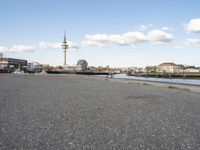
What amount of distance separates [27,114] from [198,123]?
726 cm

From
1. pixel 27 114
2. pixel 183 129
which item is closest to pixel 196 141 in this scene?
pixel 183 129

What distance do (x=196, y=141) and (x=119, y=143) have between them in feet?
7.51

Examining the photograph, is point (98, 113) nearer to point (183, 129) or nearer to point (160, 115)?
point (160, 115)

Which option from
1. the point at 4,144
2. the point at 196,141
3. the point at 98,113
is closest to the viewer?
the point at 4,144

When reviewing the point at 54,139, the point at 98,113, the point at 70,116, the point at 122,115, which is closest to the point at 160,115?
the point at 122,115

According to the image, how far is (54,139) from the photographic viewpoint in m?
9.41

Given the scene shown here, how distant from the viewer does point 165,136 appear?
10.1 meters

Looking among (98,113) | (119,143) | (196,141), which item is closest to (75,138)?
(119,143)

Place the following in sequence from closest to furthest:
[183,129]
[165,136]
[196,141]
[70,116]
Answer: [196,141], [165,136], [183,129], [70,116]

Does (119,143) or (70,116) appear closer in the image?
(119,143)

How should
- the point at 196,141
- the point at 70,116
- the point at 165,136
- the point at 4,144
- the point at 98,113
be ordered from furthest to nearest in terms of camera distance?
the point at 98,113
the point at 70,116
the point at 165,136
the point at 196,141
the point at 4,144

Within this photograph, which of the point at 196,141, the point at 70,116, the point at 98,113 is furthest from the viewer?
the point at 98,113

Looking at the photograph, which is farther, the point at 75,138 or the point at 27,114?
the point at 27,114

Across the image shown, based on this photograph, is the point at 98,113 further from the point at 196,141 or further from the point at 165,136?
the point at 196,141
